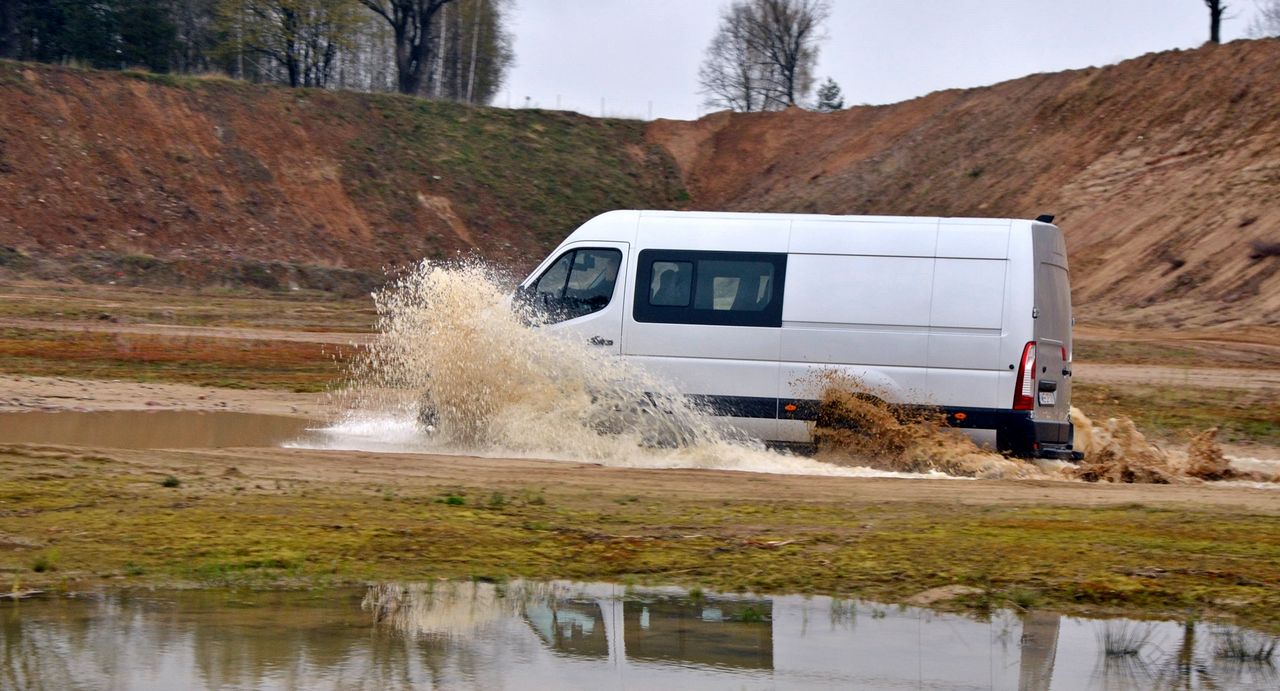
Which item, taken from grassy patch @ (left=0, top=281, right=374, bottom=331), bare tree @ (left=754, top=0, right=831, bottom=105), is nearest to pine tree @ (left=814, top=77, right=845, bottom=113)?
bare tree @ (left=754, top=0, right=831, bottom=105)

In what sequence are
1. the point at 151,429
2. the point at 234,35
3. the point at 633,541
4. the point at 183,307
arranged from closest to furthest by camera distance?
the point at 633,541 < the point at 151,429 < the point at 183,307 < the point at 234,35

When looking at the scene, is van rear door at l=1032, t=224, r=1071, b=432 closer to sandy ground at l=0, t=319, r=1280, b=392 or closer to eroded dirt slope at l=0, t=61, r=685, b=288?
sandy ground at l=0, t=319, r=1280, b=392

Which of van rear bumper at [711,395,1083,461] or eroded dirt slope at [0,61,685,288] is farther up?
eroded dirt slope at [0,61,685,288]

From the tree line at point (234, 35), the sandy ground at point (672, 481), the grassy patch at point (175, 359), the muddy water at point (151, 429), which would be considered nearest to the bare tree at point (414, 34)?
the tree line at point (234, 35)

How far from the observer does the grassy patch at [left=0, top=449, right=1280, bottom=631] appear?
717 centimetres

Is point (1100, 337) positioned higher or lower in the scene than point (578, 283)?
higher

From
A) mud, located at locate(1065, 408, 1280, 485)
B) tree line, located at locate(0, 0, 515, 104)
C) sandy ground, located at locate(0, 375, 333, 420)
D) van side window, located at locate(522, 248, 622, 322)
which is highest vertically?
tree line, located at locate(0, 0, 515, 104)

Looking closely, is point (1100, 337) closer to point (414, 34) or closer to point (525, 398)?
point (525, 398)

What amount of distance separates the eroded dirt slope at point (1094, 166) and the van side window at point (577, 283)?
68.0 ft

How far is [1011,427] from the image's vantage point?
39.5 ft

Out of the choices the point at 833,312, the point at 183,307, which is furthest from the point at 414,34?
the point at 833,312

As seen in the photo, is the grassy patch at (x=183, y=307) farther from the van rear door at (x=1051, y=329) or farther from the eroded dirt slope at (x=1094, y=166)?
the van rear door at (x=1051, y=329)

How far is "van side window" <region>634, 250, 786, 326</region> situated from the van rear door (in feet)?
7.73

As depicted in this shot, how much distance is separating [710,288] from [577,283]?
138cm
